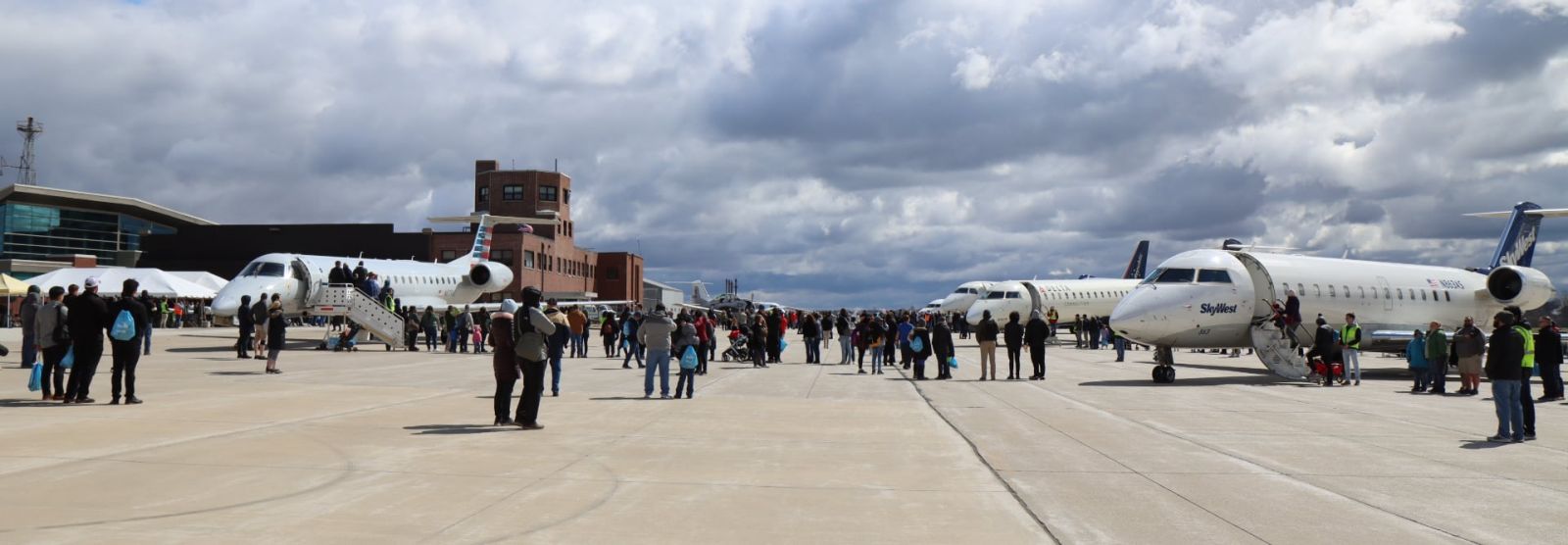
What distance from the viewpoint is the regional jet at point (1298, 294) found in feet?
71.9

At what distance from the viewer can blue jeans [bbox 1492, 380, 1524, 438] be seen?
11.7 m

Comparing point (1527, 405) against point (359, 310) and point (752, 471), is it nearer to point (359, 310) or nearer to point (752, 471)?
point (752, 471)

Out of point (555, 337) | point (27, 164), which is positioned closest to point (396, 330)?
point (555, 337)

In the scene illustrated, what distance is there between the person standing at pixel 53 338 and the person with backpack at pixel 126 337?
769mm

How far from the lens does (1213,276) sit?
73.7ft

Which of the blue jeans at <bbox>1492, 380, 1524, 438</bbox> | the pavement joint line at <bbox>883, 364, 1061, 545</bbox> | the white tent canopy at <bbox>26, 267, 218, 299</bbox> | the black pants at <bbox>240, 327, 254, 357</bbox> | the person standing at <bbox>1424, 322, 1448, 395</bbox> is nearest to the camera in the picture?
the pavement joint line at <bbox>883, 364, 1061, 545</bbox>

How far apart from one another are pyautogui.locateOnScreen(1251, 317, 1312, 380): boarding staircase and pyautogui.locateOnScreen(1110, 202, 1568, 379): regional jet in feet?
0.07

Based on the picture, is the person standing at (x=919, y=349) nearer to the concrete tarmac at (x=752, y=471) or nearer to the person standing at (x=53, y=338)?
the concrete tarmac at (x=752, y=471)

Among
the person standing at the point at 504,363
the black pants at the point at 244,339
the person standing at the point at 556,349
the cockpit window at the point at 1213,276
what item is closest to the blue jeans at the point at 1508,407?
the cockpit window at the point at 1213,276

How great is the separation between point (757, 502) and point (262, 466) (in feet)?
13.5

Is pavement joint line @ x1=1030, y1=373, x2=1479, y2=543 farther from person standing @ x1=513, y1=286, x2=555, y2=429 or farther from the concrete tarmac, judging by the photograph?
person standing @ x1=513, y1=286, x2=555, y2=429

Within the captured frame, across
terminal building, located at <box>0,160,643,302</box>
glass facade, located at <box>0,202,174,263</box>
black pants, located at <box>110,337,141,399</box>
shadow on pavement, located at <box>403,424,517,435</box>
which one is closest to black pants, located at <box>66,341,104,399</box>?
black pants, located at <box>110,337,141,399</box>

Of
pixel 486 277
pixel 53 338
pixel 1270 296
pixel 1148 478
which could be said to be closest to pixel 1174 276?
pixel 1270 296

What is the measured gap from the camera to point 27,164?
82.3 metres
